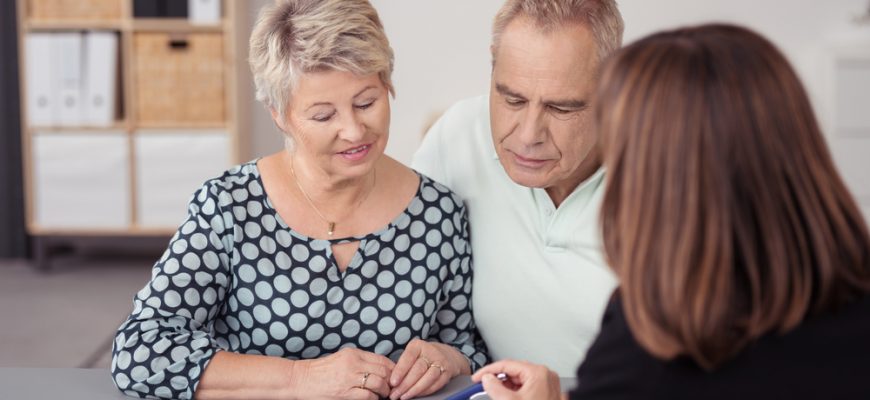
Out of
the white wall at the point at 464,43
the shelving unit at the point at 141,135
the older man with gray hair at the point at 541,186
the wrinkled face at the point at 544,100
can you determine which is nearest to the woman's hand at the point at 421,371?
the older man with gray hair at the point at 541,186

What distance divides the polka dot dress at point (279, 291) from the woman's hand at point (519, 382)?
14.6 inches

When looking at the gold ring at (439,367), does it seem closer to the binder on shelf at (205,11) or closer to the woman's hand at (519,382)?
the woman's hand at (519,382)

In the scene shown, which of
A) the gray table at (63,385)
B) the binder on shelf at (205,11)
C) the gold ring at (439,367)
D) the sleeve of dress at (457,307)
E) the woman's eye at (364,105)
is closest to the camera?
the gray table at (63,385)

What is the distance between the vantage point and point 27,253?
517 cm

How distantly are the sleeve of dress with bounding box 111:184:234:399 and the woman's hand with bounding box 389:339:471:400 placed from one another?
273mm

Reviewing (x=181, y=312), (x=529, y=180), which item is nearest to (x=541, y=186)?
(x=529, y=180)

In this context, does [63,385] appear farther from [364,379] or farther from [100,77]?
[100,77]

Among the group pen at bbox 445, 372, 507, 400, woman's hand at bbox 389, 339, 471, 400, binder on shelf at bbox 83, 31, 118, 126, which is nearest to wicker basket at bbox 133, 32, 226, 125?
binder on shelf at bbox 83, 31, 118, 126

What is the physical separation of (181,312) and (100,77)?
349 centimetres

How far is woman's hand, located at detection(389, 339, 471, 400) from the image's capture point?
145cm

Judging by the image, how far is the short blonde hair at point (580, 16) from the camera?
165 centimetres

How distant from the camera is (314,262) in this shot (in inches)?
64.3

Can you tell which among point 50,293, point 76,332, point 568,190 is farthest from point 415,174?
point 50,293

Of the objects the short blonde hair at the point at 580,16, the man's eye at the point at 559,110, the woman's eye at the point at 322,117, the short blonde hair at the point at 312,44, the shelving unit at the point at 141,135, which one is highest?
the short blonde hair at the point at 580,16
